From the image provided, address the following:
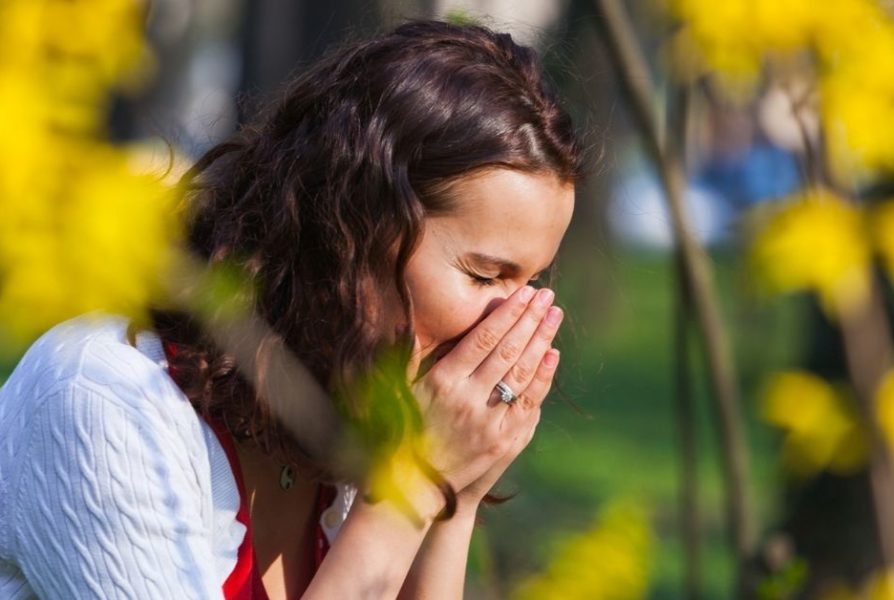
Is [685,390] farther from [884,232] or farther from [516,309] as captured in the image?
[516,309]

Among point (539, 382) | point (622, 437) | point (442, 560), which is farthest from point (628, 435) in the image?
point (539, 382)

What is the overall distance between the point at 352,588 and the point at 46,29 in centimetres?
80

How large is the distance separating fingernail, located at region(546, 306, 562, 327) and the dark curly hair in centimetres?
18

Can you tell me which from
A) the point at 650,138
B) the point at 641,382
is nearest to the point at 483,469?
the point at 650,138

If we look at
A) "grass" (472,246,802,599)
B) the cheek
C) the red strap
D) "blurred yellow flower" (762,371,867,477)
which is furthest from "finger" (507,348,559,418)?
"blurred yellow flower" (762,371,867,477)

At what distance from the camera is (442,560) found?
2.21 metres

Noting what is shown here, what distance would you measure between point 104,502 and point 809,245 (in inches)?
46.4

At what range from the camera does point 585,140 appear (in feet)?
7.07

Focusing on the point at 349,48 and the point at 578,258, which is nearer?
the point at 349,48

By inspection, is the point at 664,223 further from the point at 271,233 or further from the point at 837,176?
the point at 271,233

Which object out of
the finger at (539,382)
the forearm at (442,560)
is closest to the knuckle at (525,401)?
the finger at (539,382)

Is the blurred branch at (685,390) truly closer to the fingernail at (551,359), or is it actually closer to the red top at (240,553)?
the fingernail at (551,359)

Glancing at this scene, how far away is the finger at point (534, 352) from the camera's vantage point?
1.97m

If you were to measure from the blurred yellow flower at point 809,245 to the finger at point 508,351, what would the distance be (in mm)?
554
